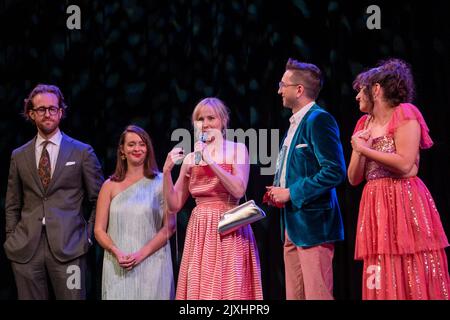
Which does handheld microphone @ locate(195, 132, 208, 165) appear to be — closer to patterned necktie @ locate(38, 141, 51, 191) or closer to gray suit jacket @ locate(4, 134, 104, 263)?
gray suit jacket @ locate(4, 134, 104, 263)

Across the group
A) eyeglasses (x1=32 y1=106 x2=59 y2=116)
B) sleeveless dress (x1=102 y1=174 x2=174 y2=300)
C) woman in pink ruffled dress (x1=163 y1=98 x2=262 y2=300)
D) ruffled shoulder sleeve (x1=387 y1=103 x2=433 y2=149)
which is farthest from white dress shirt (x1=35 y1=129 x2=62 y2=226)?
ruffled shoulder sleeve (x1=387 y1=103 x2=433 y2=149)

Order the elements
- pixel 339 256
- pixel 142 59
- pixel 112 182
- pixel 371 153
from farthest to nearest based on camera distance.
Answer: pixel 142 59 → pixel 339 256 → pixel 112 182 → pixel 371 153

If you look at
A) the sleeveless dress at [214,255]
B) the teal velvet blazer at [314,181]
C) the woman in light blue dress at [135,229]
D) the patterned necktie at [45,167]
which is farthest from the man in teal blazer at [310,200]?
the patterned necktie at [45,167]

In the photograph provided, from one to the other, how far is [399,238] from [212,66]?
1.92 m

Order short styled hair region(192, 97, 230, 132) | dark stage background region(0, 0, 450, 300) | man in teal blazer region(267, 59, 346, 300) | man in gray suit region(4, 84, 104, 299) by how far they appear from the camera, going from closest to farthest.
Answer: man in teal blazer region(267, 59, 346, 300)
short styled hair region(192, 97, 230, 132)
man in gray suit region(4, 84, 104, 299)
dark stage background region(0, 0, 450, 300)

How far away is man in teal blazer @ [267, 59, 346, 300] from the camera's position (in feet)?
11.8

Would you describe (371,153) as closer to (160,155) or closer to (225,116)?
(225,116)

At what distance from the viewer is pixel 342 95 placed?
4660 mm

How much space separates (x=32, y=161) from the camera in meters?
4.25

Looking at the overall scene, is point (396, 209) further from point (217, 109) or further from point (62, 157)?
point (62, 157)

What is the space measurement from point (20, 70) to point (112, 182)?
138 centimetres

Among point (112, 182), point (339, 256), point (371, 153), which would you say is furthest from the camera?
point (339, 256)

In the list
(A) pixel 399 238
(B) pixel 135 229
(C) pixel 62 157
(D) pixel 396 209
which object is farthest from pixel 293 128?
(C) pixel 62 157

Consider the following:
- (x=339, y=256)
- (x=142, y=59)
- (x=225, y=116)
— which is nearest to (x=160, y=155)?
(x=142, y=59)
